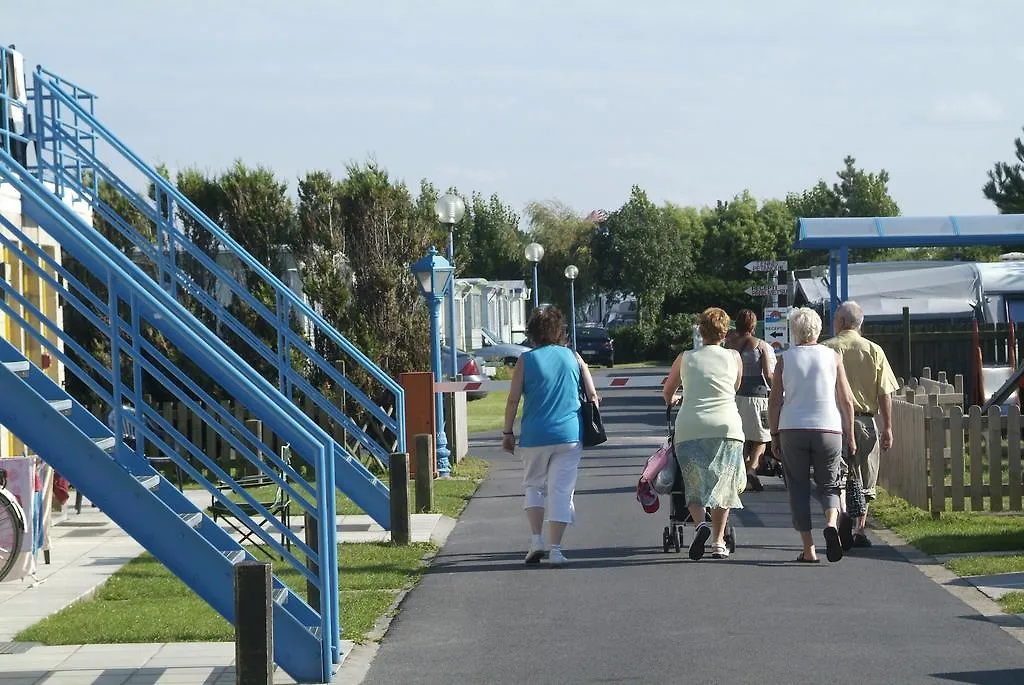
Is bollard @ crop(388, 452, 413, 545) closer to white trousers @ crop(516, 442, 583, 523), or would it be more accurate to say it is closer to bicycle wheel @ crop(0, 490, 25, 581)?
white trousers @ crop(516, 442, 583, 523)

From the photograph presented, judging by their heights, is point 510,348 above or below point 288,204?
below

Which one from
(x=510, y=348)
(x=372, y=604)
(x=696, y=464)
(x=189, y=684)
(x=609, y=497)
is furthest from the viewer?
(x=510, y=348)

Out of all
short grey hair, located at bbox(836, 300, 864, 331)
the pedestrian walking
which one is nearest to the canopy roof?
the pedestrian walking

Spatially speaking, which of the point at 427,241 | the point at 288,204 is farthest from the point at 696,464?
the point at 288,204

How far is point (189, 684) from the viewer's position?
7.45 m

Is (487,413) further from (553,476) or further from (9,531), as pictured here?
(9,531)

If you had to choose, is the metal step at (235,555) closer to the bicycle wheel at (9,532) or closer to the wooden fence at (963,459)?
the bicycle wheel at (9,532)

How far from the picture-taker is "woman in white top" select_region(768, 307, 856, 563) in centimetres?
1062

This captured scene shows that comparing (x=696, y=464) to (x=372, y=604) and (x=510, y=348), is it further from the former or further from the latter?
(x=510, y=348)

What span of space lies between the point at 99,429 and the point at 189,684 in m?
2.91

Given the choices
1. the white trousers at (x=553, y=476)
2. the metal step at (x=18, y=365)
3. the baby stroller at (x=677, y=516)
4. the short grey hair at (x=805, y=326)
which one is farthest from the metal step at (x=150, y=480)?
the short grey hair at (x=805, y=326)

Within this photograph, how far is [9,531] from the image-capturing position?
1051cm

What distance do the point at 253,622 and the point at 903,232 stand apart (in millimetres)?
16220

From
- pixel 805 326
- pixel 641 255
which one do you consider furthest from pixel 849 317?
pixel 641 255
